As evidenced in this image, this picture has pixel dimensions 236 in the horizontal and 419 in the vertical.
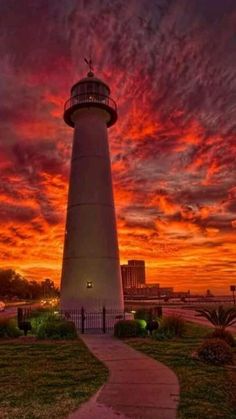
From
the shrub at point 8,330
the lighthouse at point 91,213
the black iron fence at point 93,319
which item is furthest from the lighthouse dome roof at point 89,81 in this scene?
the shrub at point 8,330

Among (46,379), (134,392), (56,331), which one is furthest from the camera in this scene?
(56,331)

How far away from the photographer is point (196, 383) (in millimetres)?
10195

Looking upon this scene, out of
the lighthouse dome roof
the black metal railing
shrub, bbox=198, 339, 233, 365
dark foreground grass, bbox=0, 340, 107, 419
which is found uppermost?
the lighthouse dome roof

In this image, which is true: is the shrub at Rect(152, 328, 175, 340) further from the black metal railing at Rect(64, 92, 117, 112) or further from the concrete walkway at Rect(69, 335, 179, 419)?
the black metal railing at Rect(64, 92, 117, 112)

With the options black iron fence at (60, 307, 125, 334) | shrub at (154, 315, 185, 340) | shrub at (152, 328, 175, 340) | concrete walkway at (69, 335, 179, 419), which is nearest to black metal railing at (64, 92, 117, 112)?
black iron fence at (60, 307, 125, 334)

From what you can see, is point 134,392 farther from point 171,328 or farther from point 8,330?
point 8,330

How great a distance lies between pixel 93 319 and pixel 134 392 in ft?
50.0

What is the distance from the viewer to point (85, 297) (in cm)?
2461

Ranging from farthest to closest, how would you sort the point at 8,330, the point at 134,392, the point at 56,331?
the point at 8,330 → the point at 56,331 → the point at 134,392

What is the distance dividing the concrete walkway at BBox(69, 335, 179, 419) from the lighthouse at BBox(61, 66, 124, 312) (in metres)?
10.2

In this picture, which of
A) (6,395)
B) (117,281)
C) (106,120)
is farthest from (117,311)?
(6,395)

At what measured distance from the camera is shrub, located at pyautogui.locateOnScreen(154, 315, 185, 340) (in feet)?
66.5

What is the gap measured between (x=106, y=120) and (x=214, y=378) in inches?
867

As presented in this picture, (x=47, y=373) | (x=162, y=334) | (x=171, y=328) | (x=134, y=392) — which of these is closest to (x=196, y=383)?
(x=134, y=392)
